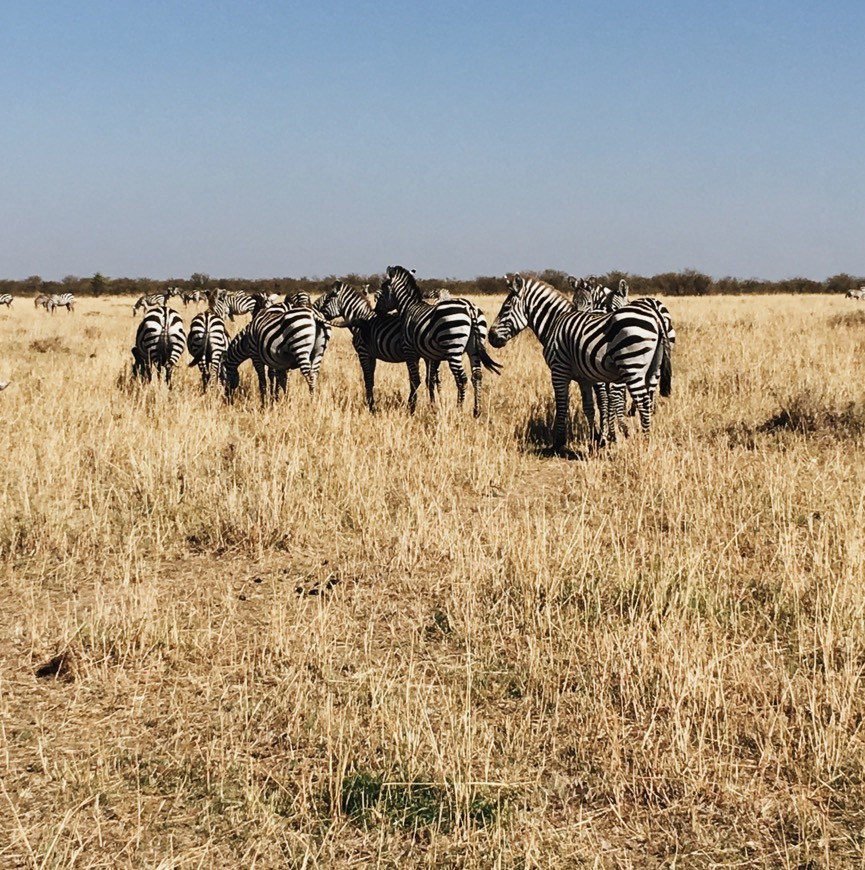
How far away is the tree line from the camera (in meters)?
60.2

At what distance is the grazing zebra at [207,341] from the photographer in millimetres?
13719

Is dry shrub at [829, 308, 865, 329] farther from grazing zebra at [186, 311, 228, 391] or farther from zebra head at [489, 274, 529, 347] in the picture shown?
grazing zebra at [186, 311, 228, 391]

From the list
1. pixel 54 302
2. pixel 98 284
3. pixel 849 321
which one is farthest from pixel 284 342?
pixel 98 284

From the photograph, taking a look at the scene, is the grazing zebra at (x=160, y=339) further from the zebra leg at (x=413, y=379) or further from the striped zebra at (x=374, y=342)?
the zebra leg at (x=413, y=379)

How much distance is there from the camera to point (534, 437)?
34.2 ft

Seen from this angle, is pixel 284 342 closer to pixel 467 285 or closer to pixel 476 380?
pixel 476 380

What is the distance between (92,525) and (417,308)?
22.2 ft

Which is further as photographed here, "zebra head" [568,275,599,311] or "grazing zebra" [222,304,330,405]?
"zebra head" [568,275,599,311]

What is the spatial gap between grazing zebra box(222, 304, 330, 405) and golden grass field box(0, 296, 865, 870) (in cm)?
337

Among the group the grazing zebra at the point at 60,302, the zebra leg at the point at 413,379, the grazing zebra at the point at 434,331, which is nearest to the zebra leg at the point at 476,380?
the grazing zebra at the point at 434,331

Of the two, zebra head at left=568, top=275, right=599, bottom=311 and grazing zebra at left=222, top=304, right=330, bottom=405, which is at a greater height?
zebra head at left=568, top=275, right=599, bottom=311

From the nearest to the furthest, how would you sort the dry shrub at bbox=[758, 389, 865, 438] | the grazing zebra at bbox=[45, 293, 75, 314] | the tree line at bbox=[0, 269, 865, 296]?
the dry shrub at bbox=[758, 389, 865, 438] → the grazing zebra at bbox=[45, 293, 75, 314] → the tree line at bbox=[0, 269, 865, 296]

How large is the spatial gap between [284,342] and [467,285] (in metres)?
59.8

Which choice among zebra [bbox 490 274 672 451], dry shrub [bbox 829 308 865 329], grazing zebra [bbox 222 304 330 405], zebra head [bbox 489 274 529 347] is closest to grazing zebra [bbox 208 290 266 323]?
grazing zebra [bbox 222 304 330 405]
